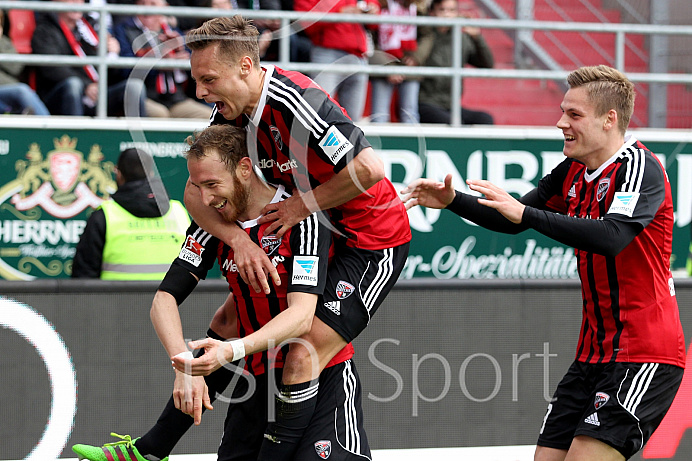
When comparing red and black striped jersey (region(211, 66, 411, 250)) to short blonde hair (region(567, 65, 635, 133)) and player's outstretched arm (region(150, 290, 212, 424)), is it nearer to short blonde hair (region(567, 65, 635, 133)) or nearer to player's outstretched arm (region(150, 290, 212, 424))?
player's outstretched arm (region(150, 290, 212, 424))

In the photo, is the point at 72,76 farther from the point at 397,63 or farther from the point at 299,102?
the point at 299,102

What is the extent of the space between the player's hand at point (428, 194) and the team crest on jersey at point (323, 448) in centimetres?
113

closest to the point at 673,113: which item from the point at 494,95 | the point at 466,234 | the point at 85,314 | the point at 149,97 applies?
the point at 494,95

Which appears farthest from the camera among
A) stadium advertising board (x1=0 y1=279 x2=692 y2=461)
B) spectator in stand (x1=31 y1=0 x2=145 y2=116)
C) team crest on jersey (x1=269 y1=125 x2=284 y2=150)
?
spectator in stand (x1=31 y1=0 x2=145 y2=116)

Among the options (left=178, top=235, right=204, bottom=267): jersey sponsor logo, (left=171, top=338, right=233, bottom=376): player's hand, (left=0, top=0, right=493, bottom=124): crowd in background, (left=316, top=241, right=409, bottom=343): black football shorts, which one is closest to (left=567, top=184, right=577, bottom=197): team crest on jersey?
(left=316, top=241, right=409, bottom=343): black football shorts

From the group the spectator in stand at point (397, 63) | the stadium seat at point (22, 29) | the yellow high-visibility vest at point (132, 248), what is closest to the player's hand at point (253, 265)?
the yellow high-visibility vest at point (132, 248)

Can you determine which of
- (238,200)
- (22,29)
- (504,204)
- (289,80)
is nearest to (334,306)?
(238,200)

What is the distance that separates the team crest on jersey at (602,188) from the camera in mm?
3699

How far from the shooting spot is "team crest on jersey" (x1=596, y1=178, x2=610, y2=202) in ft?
12.1

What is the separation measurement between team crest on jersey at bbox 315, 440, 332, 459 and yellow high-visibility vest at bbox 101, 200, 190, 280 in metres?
2.46

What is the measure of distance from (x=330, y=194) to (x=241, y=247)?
420 millimetres

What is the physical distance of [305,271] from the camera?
10.9 feet

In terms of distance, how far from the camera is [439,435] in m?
5.27

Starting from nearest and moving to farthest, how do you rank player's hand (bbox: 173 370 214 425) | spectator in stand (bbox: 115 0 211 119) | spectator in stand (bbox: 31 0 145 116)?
player's hand (bbox: 173 370 214 425)
spectator in stand (bbox: 31 0 145 116)
spectator in stand (bbox: 115 0 211 119)
